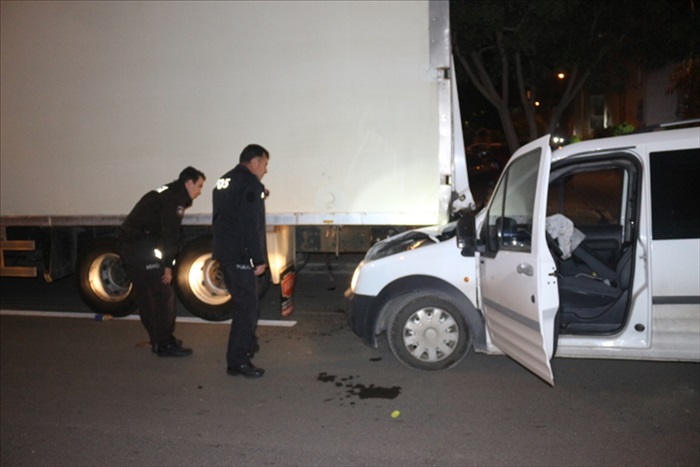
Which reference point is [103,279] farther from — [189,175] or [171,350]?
[189,175]

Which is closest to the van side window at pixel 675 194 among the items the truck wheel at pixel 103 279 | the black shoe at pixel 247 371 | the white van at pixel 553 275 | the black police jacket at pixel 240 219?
the white van at pixel 553 275

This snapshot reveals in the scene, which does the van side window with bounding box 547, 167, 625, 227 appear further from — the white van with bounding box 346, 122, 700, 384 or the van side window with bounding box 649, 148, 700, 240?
the van side window with bounding box 649, 148, 700, 240

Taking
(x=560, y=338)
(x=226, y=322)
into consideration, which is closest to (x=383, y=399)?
(x=560, y=338)

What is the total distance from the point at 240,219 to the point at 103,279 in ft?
11.1

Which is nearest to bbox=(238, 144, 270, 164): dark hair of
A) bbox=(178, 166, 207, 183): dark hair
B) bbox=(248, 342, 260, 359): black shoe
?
bbox=(178, 166, 207, 183): dark hair

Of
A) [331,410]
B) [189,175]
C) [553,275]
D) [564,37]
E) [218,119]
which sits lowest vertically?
[331,410]

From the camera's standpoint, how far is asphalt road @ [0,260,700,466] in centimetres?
409

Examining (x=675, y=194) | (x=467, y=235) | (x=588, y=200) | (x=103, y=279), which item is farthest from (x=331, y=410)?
(x=588, y=200)

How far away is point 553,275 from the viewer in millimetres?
4176

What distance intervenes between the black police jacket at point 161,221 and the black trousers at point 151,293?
96 millimetres

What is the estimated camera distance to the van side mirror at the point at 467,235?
502 centimetres

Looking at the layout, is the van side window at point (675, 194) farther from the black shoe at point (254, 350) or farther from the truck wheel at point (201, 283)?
the truck wheel at point (201, 283)

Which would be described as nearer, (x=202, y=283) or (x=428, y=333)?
(x=428, y=333)

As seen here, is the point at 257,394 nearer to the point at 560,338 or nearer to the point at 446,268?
the point at 446,268
